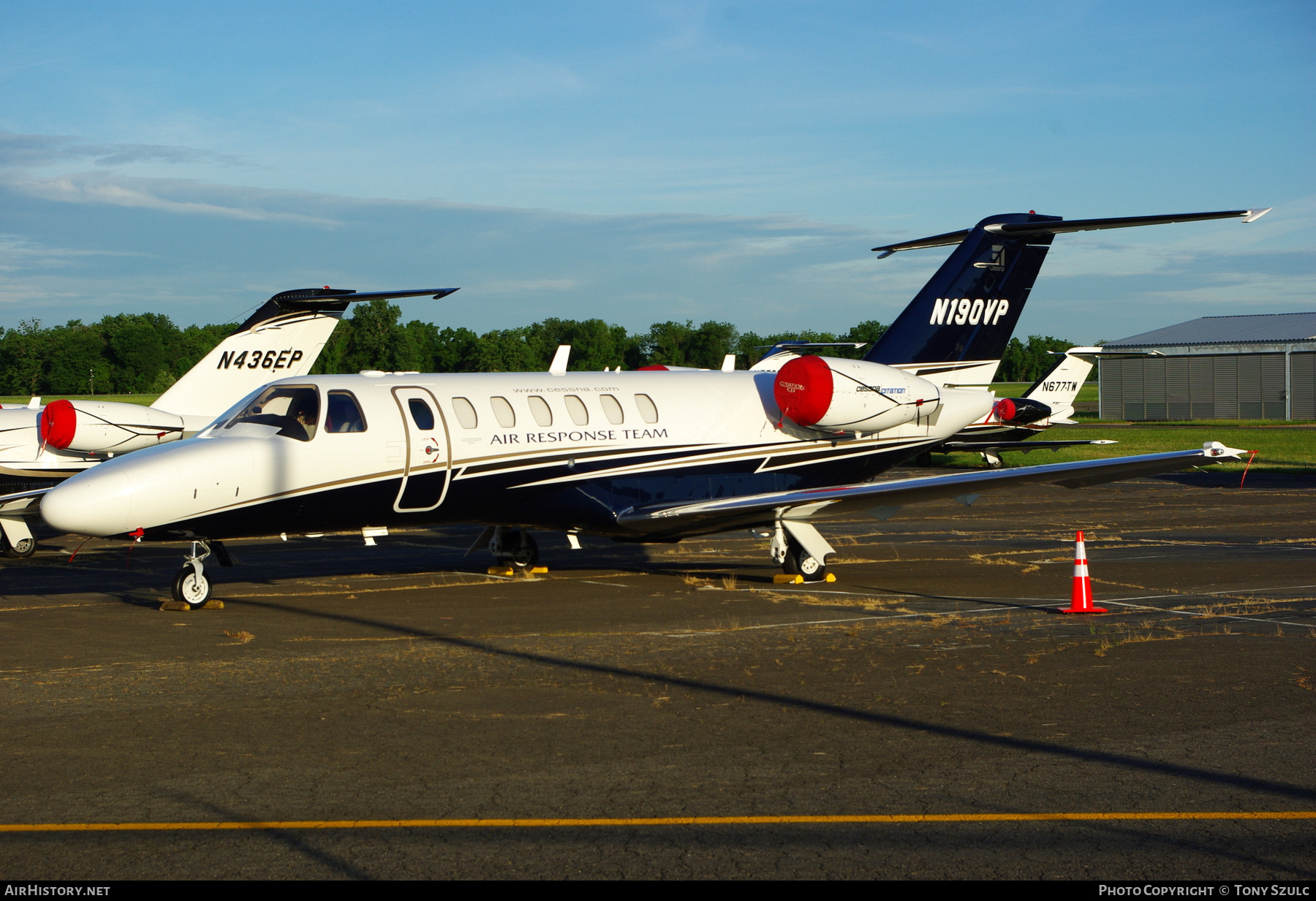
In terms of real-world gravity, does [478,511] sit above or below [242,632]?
above

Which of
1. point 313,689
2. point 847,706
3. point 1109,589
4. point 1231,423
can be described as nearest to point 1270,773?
point 847,706

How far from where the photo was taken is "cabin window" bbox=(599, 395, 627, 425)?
52.4ft

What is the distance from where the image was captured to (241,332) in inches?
877

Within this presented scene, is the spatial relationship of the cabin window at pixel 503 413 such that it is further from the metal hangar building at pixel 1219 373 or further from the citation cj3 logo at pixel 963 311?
the metal hangar building at pixel 1219 373

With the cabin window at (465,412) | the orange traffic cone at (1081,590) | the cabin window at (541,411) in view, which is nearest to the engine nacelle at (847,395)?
the cabin window at (541,411)

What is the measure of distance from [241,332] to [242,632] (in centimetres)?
1137

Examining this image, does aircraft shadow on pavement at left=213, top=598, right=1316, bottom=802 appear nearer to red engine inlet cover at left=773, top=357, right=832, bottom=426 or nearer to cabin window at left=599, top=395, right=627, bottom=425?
A: cabin window at left=599, top=395, right=627, bottom=425

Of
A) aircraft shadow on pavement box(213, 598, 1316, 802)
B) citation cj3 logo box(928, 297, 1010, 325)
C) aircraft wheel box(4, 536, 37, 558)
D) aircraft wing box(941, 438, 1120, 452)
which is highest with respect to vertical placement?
citation cj3 logo box(928, 297, 1010, 325)

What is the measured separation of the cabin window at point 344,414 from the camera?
1403 cm

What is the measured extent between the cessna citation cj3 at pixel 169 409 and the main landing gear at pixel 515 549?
4.42 m

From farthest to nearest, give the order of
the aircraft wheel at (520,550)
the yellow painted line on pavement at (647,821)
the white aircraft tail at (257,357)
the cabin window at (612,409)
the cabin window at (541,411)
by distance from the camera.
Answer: the white aircraft tail at (257,357)
the aircraft wheel at (520,550)
the cabin window at (612,409)
the cabin window at (541,411)
the yellow painted line on pavement at (647,821)

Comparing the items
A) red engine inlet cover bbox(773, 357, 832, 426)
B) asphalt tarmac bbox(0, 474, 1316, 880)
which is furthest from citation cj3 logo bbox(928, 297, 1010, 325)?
asphalt tarmac bbox(0, 474, 1316, 880)
